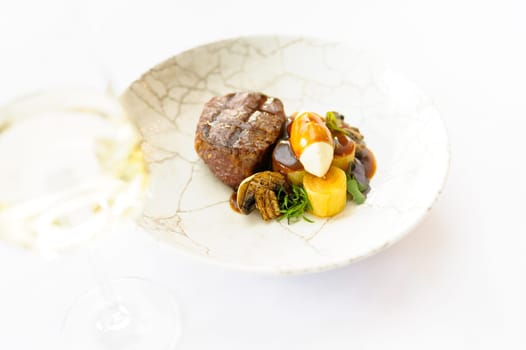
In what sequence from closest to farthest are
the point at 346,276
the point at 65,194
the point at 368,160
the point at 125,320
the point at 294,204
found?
the point at 65,194, the point at 125,320, the point at 346,276, the point at 294,204, the point at 368,160

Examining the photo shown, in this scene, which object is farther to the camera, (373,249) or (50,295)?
(50,295)

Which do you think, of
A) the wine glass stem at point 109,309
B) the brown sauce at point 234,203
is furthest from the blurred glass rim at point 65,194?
the brown sauce at point 234,203

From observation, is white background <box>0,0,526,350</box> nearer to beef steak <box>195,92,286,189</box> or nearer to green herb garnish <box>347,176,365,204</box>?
green herb garnish <box>347,176,365,204</box>

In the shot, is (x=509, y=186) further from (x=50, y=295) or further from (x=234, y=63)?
(x=50, y=295)

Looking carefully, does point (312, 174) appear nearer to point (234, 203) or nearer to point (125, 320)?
point (234, 203)

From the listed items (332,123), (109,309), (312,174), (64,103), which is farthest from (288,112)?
(64,103)

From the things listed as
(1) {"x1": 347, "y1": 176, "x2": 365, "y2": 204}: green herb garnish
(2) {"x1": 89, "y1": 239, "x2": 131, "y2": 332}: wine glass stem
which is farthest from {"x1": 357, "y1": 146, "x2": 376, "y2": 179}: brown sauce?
(2) {"x1": 89, "y1": 239, "x2": 131, "y2": 332}: wine glass stem

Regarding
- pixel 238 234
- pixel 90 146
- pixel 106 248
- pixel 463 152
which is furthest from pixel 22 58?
pixel 463 152

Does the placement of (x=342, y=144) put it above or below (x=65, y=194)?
below
